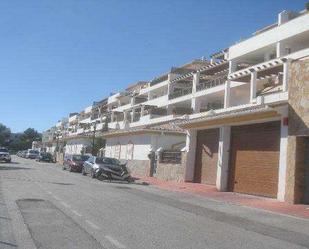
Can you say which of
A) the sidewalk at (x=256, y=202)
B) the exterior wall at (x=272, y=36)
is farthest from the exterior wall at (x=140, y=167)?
the sidewalk at (x=256, y=202)

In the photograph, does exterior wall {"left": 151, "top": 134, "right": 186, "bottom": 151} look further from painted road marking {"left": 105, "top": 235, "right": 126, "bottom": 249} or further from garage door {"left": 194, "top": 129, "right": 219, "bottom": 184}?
painted road marking {"left": 105, "top": 235, "right": 126, "bottom": 249}

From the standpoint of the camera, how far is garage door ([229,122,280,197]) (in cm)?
2464

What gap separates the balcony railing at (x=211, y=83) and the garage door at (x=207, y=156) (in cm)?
1694

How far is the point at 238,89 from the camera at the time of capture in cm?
4816

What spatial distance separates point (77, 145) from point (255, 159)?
6813cm

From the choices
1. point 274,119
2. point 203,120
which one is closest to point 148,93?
point 203,120

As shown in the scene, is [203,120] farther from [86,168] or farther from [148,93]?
[148,93]

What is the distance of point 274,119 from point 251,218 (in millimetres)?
9477

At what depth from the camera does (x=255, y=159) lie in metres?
26.4

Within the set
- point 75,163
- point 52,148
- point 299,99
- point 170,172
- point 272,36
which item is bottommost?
point 170,172

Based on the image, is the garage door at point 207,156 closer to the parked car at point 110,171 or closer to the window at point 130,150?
the parked car at point 110,171

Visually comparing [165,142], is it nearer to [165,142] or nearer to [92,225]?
[165,142]

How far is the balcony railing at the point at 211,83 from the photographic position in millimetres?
50938

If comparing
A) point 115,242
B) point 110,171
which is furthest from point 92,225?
point 110,171
